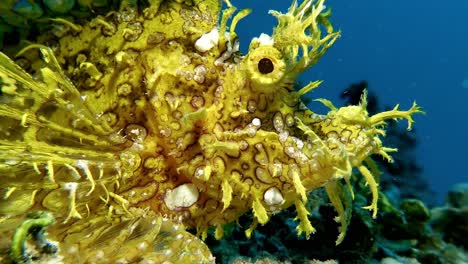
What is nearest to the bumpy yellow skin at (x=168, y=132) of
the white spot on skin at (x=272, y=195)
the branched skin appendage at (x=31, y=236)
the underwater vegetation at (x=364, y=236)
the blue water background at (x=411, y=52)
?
the white spot on skin at (x=272, y=195)

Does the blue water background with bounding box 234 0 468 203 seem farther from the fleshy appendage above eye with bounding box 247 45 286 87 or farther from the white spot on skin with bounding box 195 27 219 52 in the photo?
the fleshy appendage above eye with bounding box 247 45 286 87

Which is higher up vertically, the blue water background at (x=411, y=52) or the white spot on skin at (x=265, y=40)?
the blue water background at (x=411, y=52)

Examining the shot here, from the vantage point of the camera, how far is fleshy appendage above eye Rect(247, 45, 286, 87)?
3234 millimetres

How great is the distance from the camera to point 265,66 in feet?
10.7

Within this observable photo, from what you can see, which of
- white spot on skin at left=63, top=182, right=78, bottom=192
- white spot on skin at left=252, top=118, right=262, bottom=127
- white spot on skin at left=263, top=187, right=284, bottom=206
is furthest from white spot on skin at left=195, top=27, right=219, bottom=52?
white spot on skin at left=63, top=182, right=78, bottom=192

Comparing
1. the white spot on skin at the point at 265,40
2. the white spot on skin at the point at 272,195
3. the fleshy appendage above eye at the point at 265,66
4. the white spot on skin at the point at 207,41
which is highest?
the white spot on skin at the point at 207,41

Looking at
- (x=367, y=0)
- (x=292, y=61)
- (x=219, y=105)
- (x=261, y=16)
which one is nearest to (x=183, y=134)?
(x=219, y=105)

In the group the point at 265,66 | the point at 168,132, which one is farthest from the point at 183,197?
the point at 265,66

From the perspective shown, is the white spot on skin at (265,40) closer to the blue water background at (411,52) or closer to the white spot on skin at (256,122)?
the white spot on skin at (256,122)

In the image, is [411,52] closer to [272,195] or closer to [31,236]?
[272,195]

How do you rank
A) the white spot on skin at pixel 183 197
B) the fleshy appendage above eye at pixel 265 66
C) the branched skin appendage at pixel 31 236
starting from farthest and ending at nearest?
the white spot on skin at pixel 183 197
the fleshy appendage above eye at pixel 265 66
the branched skin appendage at pixel 31 236

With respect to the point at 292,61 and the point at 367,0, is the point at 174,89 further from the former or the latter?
the point at 367,0

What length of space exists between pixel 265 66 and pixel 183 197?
3.87 feet

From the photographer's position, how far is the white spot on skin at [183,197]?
3453mm
